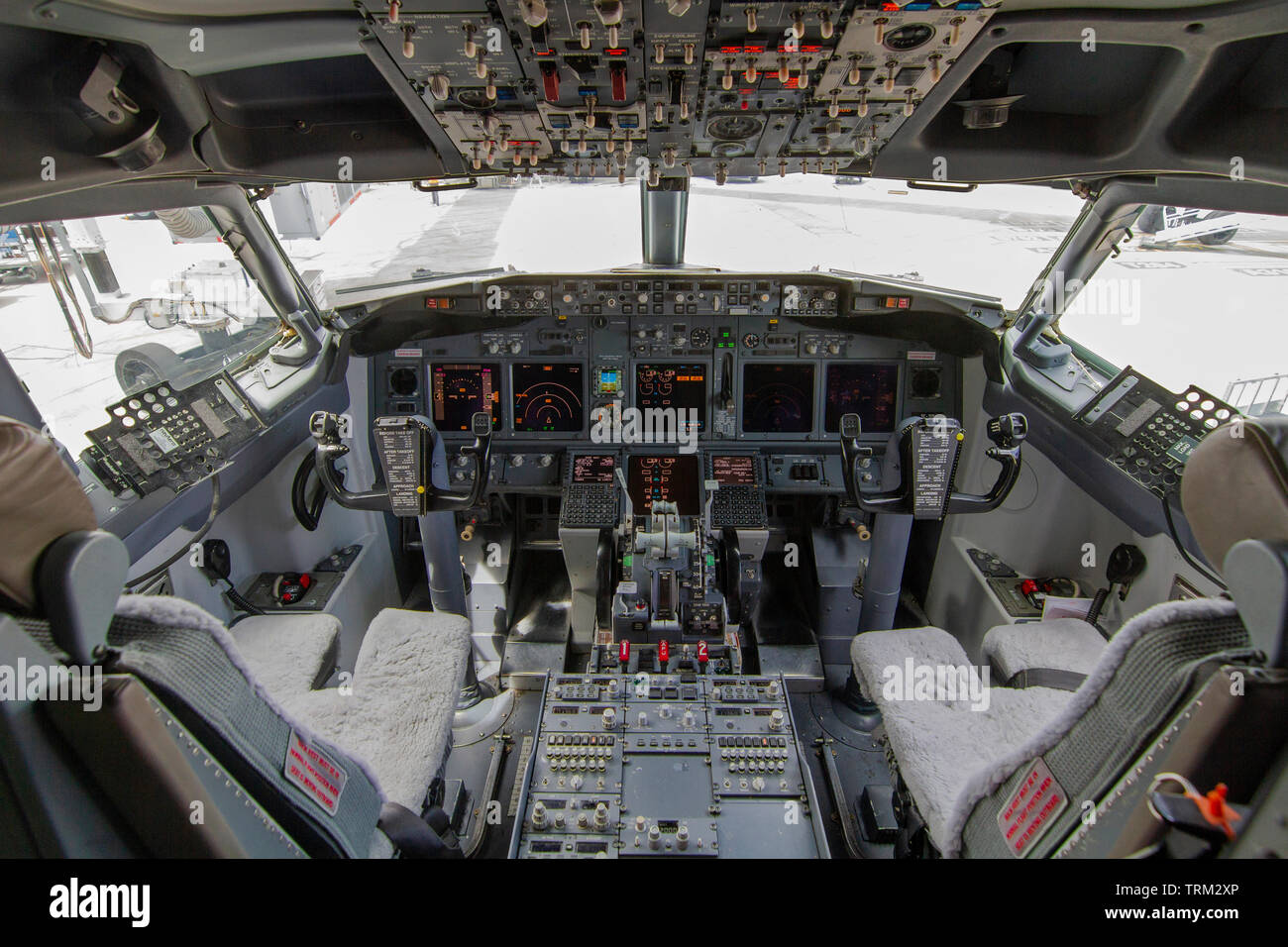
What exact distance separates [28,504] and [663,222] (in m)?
3.26

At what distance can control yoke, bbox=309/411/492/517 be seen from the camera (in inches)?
96.7

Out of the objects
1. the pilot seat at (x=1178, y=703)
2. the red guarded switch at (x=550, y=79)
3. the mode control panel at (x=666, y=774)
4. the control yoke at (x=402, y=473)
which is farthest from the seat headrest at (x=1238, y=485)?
the control yoke at (x=402, y=473)

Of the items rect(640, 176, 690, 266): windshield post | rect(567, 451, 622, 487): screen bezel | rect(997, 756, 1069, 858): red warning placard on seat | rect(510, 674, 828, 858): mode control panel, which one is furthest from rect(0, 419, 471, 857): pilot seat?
rect(640, 176, 690, 266): windshield post

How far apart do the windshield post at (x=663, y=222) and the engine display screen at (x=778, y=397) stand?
30.7 inches

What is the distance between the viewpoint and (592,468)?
363 cm

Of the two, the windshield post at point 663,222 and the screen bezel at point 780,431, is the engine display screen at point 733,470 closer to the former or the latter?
the screen bezel at point 780,431

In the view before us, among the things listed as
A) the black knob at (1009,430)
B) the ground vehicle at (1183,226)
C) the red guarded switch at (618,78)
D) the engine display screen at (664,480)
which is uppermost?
the red guarded switch at (618,78)

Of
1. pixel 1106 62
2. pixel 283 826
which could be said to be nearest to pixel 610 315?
pixel 1106 62

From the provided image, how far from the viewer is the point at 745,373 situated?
11.9ft

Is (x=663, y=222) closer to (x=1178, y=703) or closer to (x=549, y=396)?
(x=549, y=396)

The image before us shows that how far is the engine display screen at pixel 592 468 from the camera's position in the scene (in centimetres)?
358

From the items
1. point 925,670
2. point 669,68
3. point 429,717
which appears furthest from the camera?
point 925,670
